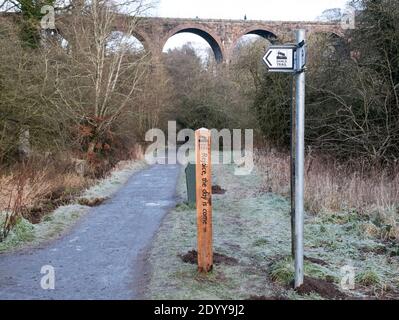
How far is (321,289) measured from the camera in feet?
16.0

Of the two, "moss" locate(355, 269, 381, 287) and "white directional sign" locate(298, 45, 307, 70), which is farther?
"moss" locate(355, 269, 381, 287)

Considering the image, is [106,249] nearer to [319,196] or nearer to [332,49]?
[319,196]

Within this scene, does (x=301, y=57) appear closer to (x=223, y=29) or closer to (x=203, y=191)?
(x=203, y=191)

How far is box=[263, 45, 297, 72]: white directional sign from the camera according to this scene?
4.71m

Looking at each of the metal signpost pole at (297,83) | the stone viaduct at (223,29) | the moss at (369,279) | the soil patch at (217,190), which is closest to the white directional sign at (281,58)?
the metal signpost pole at (297,83)

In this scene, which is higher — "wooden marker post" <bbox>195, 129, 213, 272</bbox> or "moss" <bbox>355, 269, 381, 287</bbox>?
"wooden marker post" <bbox>195, 129, 213, 272</bbox>

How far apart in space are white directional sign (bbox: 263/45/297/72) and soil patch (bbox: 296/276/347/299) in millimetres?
2252

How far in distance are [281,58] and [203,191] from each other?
171cm

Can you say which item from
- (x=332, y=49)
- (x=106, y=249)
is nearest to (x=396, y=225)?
(x=106, y=249)

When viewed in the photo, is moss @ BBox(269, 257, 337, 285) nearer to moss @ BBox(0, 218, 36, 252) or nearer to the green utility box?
moss @ BBox(0, 218, 36, 252)

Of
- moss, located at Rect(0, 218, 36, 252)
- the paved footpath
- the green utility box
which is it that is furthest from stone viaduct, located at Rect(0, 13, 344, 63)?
moss, located at Rect(0, 218, 36, 252)

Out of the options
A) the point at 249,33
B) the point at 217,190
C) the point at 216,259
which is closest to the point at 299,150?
the point at 216,259

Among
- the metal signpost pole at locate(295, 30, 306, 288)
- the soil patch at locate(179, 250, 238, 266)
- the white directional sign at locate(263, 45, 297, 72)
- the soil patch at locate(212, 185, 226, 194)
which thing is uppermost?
the white directional sign at locate(263, 45, 297, 72)

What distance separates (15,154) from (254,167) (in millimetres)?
8816
